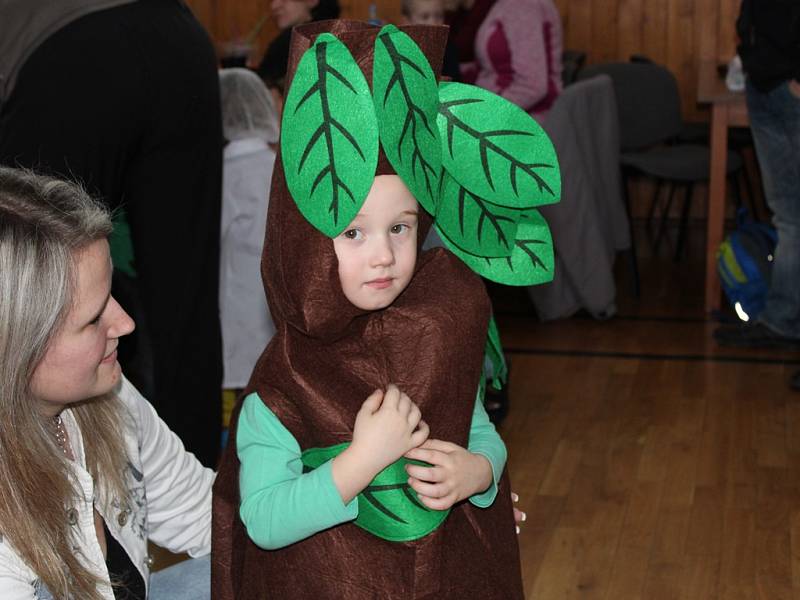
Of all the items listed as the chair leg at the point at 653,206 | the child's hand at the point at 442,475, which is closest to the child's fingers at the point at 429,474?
the child's hand at the point at 442,475

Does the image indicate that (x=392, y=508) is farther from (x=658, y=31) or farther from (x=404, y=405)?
(x=658, y=31)

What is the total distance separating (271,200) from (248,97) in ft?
7.16

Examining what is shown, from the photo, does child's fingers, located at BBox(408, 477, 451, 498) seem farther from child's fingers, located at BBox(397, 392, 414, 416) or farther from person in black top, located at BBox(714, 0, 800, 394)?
person in black top, located at BBox(714, 0, 800, 394)

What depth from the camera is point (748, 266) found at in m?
4.20

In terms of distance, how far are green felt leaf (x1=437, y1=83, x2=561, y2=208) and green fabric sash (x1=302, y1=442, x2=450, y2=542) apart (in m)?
0.33

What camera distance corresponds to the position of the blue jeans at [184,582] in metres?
1.67

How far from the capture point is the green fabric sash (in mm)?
1287

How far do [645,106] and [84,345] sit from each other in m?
4.36

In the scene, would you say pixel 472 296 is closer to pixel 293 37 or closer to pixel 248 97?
pixel 293 37

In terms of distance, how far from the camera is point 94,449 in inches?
57.4

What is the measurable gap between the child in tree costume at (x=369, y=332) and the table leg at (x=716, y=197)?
3.27m

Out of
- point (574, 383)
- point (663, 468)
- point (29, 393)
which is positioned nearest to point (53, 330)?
point (29, 393)

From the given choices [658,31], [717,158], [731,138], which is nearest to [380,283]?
[717,158]

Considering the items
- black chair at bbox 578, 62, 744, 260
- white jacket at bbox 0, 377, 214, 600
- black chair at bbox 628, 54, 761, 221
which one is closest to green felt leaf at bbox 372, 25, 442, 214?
white jacket at bbox 0, 377, 214, 600
